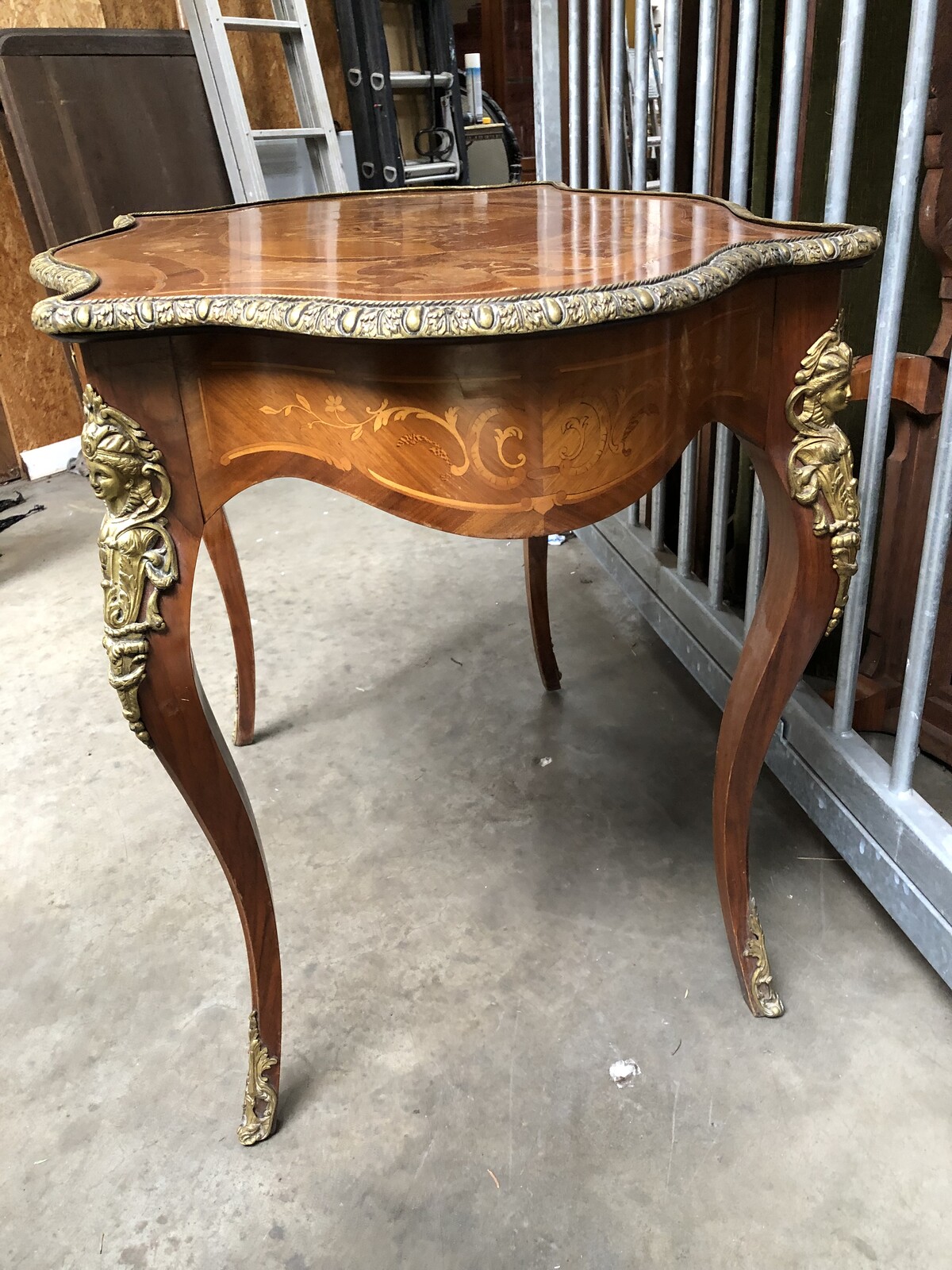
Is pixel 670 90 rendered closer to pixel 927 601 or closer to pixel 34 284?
pixel 927 601

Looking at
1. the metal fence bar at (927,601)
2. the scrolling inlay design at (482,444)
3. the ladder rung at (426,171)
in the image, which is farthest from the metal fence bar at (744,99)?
the ladder rung at (426,171)

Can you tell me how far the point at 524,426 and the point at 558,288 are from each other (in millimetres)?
103

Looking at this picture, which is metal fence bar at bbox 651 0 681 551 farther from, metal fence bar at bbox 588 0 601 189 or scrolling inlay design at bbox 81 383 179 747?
scrolling inlay design at bbox 81 383 179 747

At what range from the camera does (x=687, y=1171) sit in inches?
33.3

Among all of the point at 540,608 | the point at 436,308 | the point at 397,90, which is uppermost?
the point at 397,90

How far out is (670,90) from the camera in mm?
1319

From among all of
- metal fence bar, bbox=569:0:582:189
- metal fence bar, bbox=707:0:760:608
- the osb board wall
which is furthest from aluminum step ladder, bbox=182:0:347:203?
metal fence bar, bbox=707:0:760:608

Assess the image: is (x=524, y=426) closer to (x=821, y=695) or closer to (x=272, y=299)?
(x=272, y=299)

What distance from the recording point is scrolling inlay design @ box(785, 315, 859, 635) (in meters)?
0.75

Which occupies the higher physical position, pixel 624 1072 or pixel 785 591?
pixel 785 591

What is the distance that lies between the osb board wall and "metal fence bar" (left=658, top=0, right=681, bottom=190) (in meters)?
2.18

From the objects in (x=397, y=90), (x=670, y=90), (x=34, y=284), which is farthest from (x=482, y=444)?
(x=397, y=90)

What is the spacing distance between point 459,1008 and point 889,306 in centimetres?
91

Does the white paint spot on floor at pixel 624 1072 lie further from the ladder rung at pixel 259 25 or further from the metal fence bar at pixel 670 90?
the ladder rung at pixel 259 25
